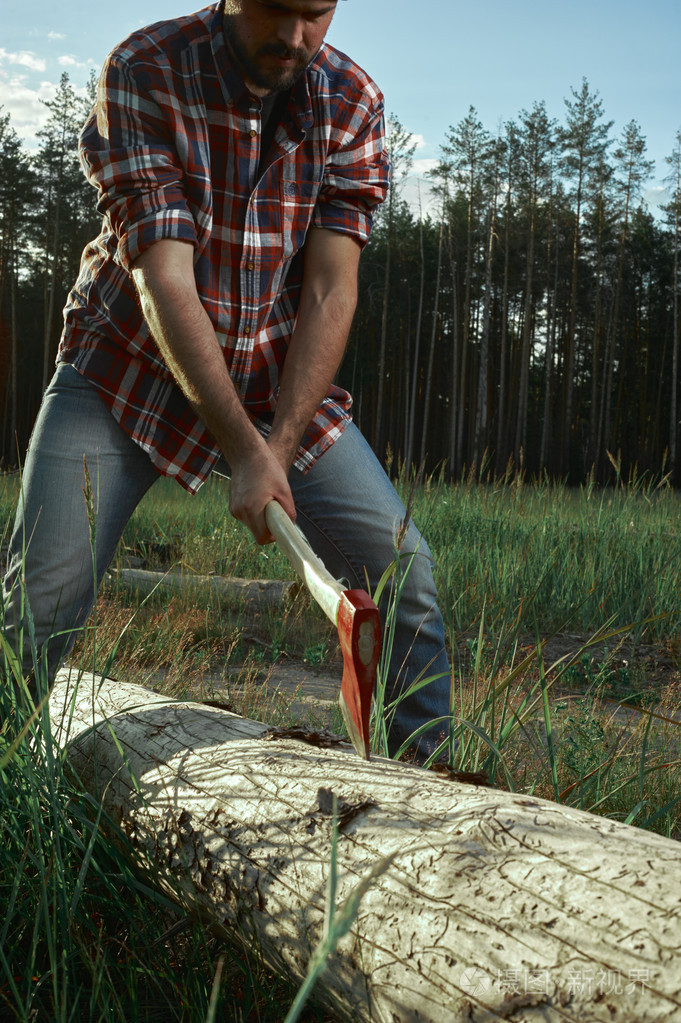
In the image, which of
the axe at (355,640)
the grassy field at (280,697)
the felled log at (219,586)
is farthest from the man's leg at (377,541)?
the felled log at (219,586)

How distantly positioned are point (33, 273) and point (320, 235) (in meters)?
37.3

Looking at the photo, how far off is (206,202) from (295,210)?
0.88 feet

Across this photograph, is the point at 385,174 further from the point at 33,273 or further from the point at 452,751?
the point at 33,273

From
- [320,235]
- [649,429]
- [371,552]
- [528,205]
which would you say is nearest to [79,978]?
[371,552]

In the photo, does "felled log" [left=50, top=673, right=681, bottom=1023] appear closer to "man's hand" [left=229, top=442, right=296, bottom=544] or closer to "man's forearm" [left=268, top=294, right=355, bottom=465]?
"man's hand" [left=229, top=442, right=296, bottom=544]

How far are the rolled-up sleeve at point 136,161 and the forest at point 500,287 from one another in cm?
2481

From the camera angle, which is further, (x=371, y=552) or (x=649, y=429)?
(x=649, y=429)

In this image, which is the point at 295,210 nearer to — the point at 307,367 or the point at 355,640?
Answer: the point at 307,367

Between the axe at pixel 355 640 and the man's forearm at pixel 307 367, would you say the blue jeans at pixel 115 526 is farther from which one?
the axe at pixel 355 640

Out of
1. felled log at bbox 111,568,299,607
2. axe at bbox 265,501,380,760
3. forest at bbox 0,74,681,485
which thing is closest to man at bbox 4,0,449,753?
axe at bbox 265,501,380,760

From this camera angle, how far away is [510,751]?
2.30 m

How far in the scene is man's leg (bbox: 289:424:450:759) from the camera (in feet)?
7.23

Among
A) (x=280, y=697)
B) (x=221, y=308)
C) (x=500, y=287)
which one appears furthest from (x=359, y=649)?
(x=500, y=287)

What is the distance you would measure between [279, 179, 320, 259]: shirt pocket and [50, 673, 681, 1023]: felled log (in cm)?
144
